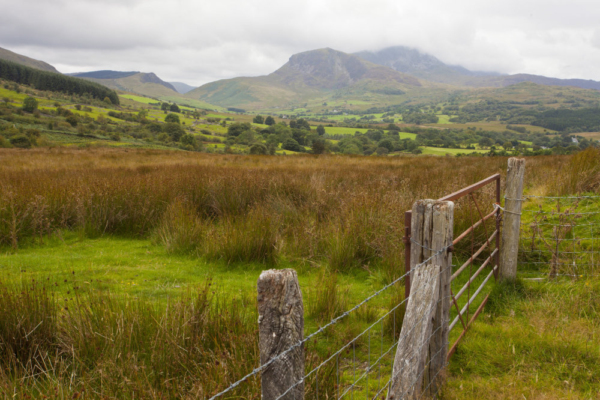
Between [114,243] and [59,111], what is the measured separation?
232 ft

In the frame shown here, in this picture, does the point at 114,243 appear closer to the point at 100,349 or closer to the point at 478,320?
the point at 100,349

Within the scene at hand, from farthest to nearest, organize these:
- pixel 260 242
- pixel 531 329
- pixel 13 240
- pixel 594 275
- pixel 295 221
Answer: pixel 295 221, pixel 13 240, pixel 260 242, pixel 594 275, pixel 531 329

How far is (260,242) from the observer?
546 centimetres

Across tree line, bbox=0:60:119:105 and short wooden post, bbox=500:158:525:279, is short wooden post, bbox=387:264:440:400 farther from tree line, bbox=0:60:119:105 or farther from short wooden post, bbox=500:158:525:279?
tree line, bbox=0:60:119:105

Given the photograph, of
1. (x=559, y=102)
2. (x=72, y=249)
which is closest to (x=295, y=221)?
(x=72, y=249)

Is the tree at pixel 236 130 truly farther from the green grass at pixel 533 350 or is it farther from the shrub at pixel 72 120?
the green grass at pixel 533 350

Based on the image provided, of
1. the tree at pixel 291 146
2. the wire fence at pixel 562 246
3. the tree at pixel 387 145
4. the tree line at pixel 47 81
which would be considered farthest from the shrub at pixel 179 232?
the tree line at pixel 47 81

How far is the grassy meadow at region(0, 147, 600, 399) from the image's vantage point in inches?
92.3

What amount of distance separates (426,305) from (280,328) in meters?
1.18

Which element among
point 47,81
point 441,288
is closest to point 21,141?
point 441,288

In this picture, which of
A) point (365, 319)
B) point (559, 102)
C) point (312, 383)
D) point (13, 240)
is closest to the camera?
point (312, 383)

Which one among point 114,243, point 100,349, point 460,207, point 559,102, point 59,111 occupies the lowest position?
point 114,243

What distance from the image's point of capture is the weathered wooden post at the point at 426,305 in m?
1.96

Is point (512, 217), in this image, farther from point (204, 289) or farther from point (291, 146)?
point (291, 146)
